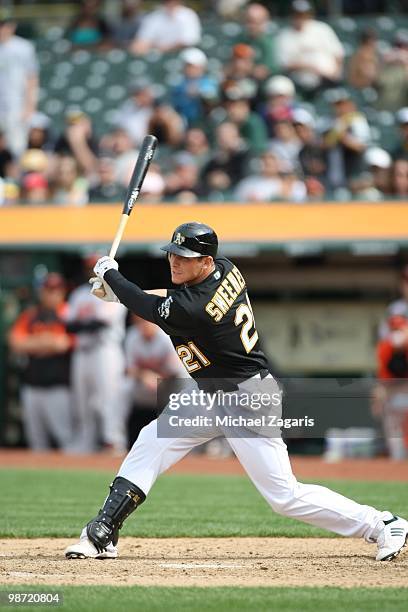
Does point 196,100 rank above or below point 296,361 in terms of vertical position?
above

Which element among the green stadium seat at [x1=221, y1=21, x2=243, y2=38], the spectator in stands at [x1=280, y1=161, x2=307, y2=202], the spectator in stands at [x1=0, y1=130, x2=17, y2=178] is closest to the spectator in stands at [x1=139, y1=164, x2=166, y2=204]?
the spectator in stands at [x1=280, y1=161, x2=307, y2=202]

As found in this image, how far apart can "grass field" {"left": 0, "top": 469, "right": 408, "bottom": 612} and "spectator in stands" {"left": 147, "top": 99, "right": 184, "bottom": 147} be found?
4.76m

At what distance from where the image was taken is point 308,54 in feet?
48.1

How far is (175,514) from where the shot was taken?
799 centimetres

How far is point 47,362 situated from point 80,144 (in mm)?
2903

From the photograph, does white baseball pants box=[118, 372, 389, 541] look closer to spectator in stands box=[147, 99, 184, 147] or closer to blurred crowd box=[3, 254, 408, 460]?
blurred crowd box=[3, 254, 408, 460]

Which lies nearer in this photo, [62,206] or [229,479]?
[229,479]

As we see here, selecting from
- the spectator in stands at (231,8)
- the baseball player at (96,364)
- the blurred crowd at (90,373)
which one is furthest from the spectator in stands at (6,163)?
the spectator in stands at (231,8)

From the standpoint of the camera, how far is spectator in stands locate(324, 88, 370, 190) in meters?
12.9

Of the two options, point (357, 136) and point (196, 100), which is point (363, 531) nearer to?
point (357, 136)

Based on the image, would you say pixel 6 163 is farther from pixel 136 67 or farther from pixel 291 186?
pixel 291 186

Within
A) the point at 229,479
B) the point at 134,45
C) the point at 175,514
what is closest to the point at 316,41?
the point at 134,45

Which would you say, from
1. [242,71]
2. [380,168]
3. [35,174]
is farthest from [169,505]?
[242,71]

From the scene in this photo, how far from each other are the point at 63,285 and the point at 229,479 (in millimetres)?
3660
